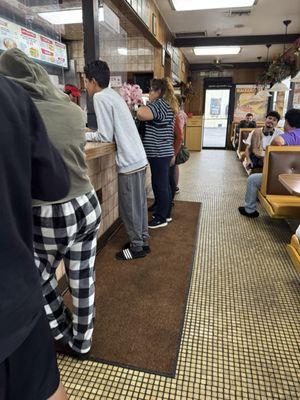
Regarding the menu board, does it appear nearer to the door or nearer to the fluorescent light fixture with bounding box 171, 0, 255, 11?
the fluorescent light fixture with bounding box 171, 0, 255, 11

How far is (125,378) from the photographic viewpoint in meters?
1.44

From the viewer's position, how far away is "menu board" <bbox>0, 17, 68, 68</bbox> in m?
1.96

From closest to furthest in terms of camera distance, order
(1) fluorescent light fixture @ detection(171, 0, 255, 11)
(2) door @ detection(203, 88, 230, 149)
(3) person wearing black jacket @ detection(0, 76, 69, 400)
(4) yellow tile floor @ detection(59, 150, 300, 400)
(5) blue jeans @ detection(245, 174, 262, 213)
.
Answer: (3) person wearing black jacket @ detection(0, 76, 69, 400)
(4) yellow tile floor @ detection(59, 150, 300, 400)
(5) blue jeans @ detection(245, 174, 262, 213)
(1) fluorescent light fixture @ detection(171, 0, 255, 11)
(2) door @ detection(203, 88, 230, 149)

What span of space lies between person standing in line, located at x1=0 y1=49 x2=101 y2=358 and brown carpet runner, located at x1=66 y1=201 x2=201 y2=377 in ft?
0.75

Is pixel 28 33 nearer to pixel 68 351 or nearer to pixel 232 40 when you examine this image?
pixel 68 351

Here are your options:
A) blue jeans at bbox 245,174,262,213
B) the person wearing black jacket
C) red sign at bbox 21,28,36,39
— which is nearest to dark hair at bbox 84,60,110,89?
red sign at bbox 21,28,36,39

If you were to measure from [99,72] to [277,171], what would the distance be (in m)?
2.09

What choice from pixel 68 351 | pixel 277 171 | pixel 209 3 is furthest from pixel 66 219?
pixel 209 3

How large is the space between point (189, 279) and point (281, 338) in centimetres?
76

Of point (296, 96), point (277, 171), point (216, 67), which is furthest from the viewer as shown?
point (216, 67)

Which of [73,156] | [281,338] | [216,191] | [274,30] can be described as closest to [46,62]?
[73,156]

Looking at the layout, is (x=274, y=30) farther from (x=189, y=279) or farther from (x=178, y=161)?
(x=189, y=279)

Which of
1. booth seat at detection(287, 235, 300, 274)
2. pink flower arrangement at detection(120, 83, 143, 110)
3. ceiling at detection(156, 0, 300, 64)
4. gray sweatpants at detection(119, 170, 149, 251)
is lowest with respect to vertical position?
booth seat at detection(287, 235, 300, 274)

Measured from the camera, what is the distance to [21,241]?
0.62 metres
